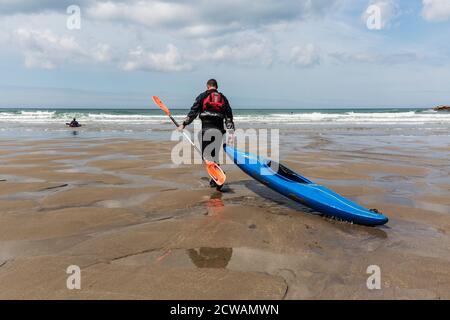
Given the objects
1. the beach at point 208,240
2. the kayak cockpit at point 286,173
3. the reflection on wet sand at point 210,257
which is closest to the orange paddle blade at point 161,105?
the beach at point 208,240

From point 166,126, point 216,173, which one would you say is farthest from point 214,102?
point 166,126

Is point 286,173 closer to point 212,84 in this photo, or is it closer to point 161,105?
point 212,84

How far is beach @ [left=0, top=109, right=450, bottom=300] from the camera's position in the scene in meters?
3.07

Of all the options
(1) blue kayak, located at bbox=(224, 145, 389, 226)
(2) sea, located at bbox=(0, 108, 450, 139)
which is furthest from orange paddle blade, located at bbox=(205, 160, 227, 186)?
(2) sea, located at bbox=(0, 108, 450, 139)

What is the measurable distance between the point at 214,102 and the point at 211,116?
0.27m

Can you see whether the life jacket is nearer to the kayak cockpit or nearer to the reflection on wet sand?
the kayak cockpit

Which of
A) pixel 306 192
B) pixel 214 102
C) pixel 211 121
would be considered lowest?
pixel 306 192

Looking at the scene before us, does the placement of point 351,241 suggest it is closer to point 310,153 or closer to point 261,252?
point 261,252

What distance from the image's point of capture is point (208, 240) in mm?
4137
